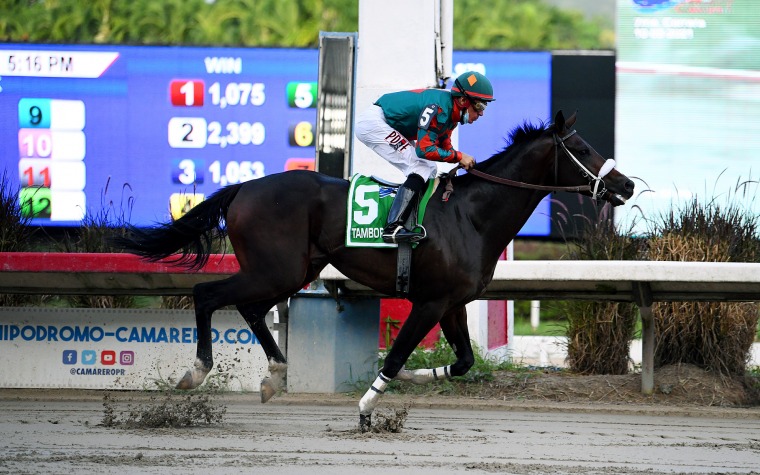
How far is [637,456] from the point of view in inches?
252

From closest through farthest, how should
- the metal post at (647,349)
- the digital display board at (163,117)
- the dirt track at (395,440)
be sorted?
the dirt track at (395,440) < the metal post at (647,349) < the digital display board at (163,117)

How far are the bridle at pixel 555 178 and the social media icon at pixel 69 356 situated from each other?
396 cm

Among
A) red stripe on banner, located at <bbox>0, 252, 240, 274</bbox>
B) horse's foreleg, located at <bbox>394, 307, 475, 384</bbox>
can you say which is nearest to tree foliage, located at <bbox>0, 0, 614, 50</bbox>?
red stripe on banner, located at <bbox>0, 252, 240, 274</bbox>

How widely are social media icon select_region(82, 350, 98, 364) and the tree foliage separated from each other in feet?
75.4

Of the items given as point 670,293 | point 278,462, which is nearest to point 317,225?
point 278,462

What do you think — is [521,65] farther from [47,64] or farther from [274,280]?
[274,280]

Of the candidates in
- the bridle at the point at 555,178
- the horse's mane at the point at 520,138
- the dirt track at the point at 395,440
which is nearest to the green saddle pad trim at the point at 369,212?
the bridle at the point at 555,178

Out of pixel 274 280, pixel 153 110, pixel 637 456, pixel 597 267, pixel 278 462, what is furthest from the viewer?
pixel 153 110

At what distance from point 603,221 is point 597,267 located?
1.45 m

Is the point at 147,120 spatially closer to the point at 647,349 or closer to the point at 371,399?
the point at 647,349

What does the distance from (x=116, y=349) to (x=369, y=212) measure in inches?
131

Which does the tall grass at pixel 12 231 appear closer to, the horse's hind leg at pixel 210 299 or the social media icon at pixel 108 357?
the social media icon at pixel 108 357

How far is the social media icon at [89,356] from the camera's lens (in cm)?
969

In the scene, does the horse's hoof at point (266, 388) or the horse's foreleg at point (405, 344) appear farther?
the horse's hoof at point (266, 388)
